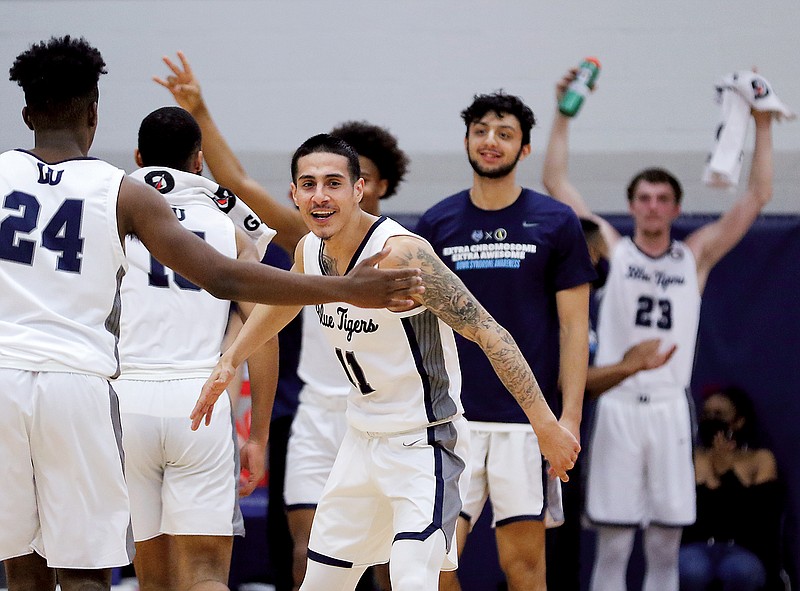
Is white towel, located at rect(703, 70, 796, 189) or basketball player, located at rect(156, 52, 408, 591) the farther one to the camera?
white towel, located at rect(703, 70, 796, 189)

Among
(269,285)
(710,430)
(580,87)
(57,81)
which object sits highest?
(580,87)

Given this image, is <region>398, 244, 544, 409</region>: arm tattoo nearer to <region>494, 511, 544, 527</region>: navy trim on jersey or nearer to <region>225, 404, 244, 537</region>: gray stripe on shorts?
<region>494, 511, 544, 527</region>: navy trim on jersey

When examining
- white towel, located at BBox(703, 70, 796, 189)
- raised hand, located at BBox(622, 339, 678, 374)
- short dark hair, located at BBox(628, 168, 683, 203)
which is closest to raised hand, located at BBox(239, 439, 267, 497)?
raised hand, located at BBox(622, 339, 678, 374)

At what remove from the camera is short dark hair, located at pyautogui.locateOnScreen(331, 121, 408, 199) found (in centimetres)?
603

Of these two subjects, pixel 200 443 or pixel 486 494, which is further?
pixel 486 494

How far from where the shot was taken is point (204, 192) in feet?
15.7

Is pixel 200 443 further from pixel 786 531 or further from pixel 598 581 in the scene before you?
pixel 786 531

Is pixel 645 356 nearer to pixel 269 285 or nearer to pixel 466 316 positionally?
pixel 466 316

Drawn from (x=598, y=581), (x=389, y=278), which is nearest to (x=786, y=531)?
(x=598, y=581)

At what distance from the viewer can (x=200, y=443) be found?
4598 millimetres

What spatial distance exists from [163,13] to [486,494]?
177 inches

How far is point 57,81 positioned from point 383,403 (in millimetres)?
1524

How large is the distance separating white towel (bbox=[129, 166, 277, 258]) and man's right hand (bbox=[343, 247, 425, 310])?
148cm

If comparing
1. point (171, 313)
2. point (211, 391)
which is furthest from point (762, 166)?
point (211, 391)
